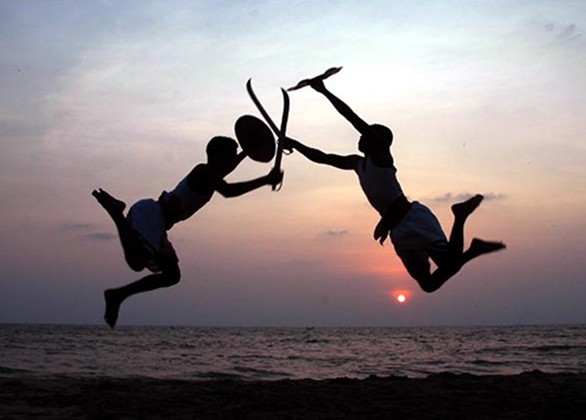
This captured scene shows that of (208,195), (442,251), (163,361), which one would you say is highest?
(208,195)

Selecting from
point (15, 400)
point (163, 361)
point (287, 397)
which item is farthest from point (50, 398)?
point (163, 361)

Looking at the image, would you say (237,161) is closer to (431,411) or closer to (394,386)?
(431,411)

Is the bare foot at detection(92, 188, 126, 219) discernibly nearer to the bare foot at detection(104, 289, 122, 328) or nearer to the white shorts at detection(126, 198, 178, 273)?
the white shorts at detection(126, 198, 178, 273)

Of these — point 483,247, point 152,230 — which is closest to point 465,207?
point 483,247

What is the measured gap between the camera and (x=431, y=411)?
10.7m

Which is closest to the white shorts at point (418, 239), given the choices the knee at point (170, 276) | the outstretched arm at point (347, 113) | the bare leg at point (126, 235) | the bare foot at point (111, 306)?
the outstretched arm at point (347, 113)

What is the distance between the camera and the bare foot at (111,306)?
25.5ft

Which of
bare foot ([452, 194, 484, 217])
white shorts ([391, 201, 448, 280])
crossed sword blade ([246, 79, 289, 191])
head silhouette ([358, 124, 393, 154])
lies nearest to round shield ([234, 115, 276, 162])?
crossed sword blade ([246, 79, 289, 191])

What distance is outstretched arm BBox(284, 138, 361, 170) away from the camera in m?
8.28

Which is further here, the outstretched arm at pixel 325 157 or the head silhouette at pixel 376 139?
the outstretched arm at pixel 325 157

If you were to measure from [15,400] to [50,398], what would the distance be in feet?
1.72

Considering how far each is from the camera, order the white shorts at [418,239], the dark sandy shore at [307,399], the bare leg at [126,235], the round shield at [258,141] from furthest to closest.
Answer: the dark sandy shore at [307,399]
the round shield at [258,141]
the white shorts at [418,239]
the bare leg at [126,235]

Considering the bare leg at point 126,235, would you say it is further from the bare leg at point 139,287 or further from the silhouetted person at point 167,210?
the bare leg at point 139,287

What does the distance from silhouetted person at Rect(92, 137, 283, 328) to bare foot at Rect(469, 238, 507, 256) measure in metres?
2.19
